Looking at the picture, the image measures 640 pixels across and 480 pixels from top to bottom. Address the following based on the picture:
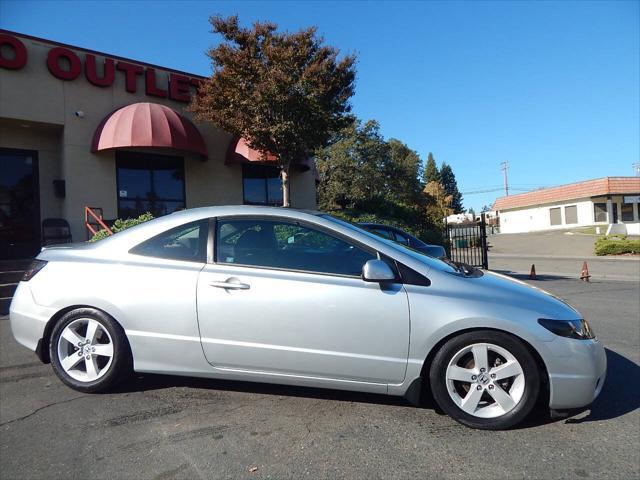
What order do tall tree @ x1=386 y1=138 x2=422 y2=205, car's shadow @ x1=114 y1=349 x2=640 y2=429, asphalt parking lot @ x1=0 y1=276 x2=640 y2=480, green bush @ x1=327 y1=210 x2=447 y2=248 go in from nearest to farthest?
asphalt parking lot @ x1=0 y1=276 x2=640 y2=480 → car's shadow @ x1=114 y1=349 x2=640 y2=429 → green bush @ x1=327 y1=210 x2=447 y2=248 → tall tree @ x1=386 y1=138 x2=422 y2=205

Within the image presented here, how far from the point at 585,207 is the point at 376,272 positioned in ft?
162

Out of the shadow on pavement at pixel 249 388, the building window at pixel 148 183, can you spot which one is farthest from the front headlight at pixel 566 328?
the building window at pixel 148 183

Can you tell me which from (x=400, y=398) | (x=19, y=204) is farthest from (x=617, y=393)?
(x=19, y=204)

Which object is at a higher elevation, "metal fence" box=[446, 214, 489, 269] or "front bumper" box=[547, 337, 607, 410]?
"metal fence" box=[446, 214, 489, 269]

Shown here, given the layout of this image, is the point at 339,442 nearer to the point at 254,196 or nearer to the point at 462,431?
the point at 462,431

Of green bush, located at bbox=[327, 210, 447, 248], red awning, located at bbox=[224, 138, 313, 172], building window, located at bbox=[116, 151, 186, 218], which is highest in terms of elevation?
red awning, located at bbox=[224, 138, 313, 172]

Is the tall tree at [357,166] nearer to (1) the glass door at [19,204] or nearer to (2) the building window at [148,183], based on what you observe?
(2) the building window at [148,183]

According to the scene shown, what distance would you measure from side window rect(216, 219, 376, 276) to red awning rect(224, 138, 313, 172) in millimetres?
9719

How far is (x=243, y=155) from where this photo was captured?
13.9 meters

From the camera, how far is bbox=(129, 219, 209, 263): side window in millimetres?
3740

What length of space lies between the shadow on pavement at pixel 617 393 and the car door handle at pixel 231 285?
8.43 ft

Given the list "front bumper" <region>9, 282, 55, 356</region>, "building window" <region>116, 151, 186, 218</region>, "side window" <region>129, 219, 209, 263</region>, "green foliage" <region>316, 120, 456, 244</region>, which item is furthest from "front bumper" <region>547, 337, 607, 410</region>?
"green foliage" <region>316, 120, 456, 244</region>

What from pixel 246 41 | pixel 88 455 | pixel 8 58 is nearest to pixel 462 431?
pixel 88 455

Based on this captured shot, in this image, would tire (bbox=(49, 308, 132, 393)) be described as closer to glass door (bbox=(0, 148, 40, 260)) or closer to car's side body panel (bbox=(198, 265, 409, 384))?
car's side body panel (bbox=(198, 265, 409, 384))
